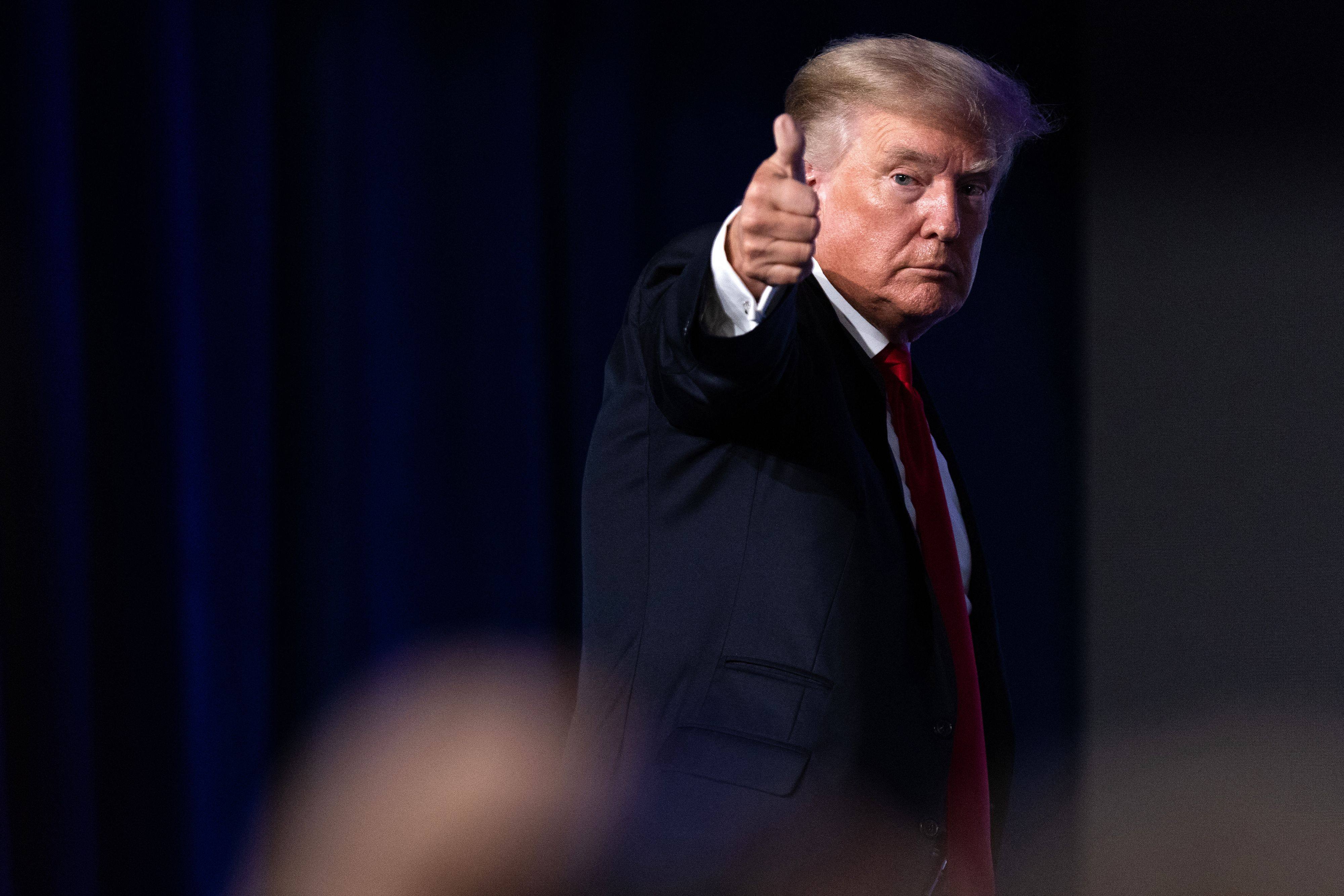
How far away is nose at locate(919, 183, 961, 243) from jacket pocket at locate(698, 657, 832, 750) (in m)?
0.53

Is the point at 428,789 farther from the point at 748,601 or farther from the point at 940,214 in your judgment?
the point at 940,214

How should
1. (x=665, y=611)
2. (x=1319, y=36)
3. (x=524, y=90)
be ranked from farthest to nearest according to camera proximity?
(x=1319, y=36), (x=524, y=90), (x=665, y=611)

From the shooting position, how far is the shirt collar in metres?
1.26

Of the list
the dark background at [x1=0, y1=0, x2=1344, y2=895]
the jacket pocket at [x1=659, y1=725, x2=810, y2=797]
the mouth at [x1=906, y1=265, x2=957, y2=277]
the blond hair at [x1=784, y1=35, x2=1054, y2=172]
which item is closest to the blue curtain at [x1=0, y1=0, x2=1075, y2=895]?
the dark background at [x1=0, y1=0, x2=1344, y2=895]

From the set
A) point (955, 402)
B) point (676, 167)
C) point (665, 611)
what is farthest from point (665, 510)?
point (955, 402)

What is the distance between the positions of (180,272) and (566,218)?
68 centimetres

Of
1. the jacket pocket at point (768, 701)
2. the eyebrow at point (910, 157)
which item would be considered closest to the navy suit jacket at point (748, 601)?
the jacket pocket at point (768, 701)

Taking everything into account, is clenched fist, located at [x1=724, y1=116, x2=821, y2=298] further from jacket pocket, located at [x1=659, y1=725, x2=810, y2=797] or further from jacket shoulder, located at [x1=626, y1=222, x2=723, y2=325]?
jacket pocket, located at [x1=659, y1=725, x2=810, y2=797]

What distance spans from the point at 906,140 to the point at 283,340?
3.62ft

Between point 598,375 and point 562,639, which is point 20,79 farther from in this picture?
point 562,639

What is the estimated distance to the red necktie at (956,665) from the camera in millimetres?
1215

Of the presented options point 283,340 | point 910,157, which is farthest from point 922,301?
point 283,340

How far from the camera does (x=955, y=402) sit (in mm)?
2475

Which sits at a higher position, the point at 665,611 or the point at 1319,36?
the point at 1319,36
